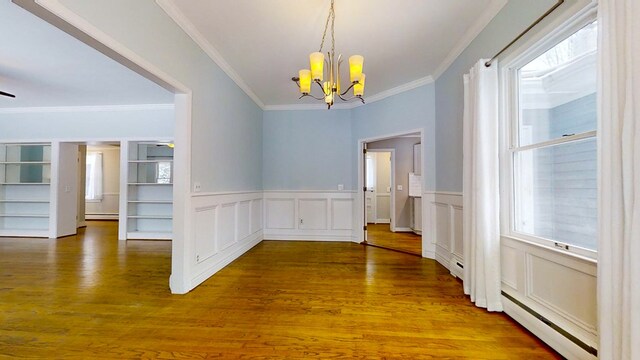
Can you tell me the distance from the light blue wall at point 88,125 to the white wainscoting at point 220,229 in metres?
2.64

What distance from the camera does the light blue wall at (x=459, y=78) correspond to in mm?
2121

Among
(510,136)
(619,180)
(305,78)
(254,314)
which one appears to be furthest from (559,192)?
(254,314)

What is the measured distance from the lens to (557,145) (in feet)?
6.38

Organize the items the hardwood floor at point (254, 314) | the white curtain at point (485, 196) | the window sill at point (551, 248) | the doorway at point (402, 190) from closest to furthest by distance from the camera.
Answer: the window sill at point (551, 248), the hardwood floor at point (254, 314), the white curtain at point (485, 196), the doorway at point (402, 190)

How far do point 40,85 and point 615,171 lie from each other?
699cm

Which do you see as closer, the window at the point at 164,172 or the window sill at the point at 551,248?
the window sill at the point at 551,248

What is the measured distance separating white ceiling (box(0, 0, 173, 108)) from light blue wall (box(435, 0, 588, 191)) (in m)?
4.44

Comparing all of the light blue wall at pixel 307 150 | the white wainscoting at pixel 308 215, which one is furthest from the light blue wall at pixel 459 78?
the white wainscoting at pixel 308 215

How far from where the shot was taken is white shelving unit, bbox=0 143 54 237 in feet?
19.0

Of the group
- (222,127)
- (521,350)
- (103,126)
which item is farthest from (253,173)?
(521,350)

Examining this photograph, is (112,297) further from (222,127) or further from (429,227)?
(429,227)

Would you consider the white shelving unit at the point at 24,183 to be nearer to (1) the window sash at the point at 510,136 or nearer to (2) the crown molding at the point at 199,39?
(2) the crown molding at the point at 199,39

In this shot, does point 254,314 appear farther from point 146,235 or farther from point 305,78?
point 146,235

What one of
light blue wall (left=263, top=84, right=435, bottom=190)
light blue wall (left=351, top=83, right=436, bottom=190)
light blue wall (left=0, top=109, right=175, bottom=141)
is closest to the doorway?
light blue wall (left=263, top=84, right=435, bottom=190)
